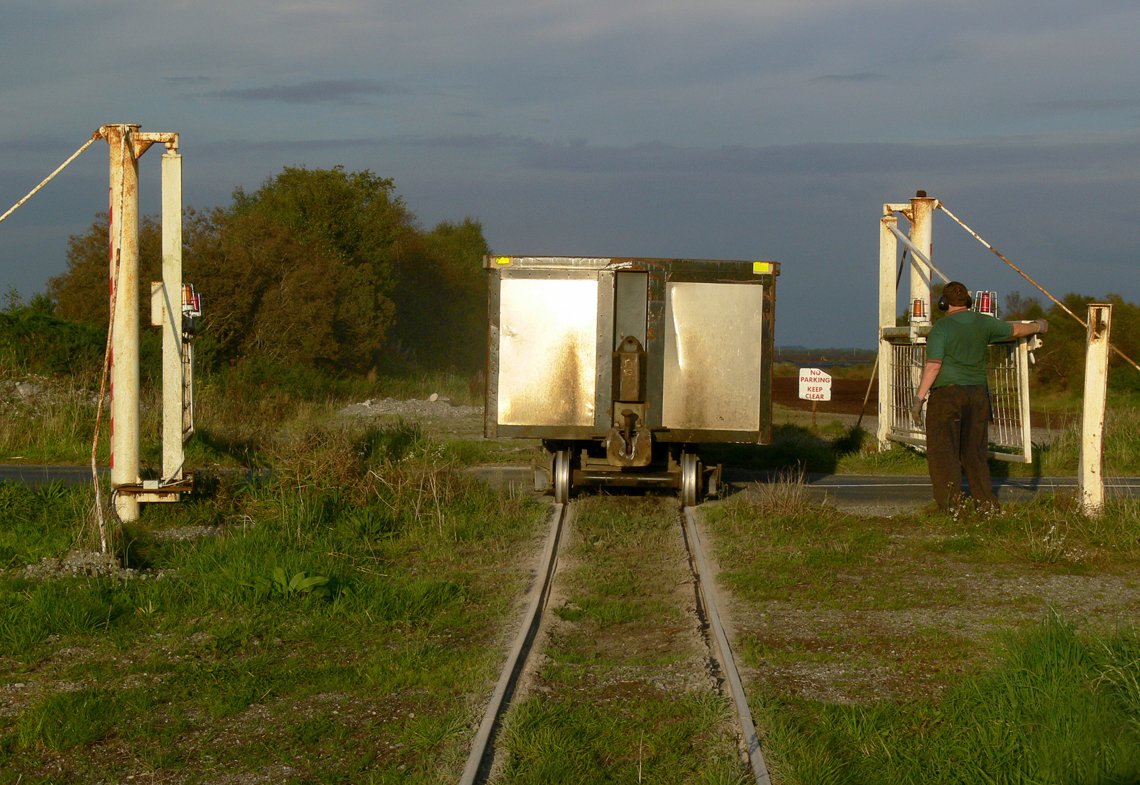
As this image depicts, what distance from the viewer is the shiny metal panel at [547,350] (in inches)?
527

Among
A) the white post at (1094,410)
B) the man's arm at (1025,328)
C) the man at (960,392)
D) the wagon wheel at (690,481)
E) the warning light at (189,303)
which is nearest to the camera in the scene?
the warning light at (189,303)

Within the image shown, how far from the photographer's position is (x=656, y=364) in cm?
1341

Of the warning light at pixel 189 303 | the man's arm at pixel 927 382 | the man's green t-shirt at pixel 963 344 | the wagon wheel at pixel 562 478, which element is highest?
the warning light at pixel 189 303

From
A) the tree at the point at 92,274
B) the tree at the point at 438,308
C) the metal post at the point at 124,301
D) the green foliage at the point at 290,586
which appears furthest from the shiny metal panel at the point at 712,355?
the tree at the point at 438,308

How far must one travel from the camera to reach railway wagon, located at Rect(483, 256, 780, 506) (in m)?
13.3

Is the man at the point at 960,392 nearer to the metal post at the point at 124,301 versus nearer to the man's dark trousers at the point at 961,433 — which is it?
the man's dark trousers at the point at 961,433

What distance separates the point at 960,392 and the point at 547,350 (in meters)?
4.16

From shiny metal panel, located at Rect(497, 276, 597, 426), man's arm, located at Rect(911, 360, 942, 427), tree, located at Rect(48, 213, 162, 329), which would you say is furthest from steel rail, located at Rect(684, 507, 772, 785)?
tree, located at Rect(48, 213, 162, 329)

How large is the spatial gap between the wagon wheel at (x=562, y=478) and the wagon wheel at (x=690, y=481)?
3.99 ft

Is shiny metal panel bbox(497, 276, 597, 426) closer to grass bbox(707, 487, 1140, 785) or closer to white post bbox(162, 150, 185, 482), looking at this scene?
grass bbox(707, 487, 1140, 785)

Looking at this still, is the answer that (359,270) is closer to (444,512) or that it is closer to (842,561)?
(444,512)

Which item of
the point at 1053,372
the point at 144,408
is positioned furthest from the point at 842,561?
the point at 1053,372

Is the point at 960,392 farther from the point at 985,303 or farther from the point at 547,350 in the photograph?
the point at 547,350

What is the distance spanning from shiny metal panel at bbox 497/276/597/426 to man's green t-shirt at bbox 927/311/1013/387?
11.4 feet
